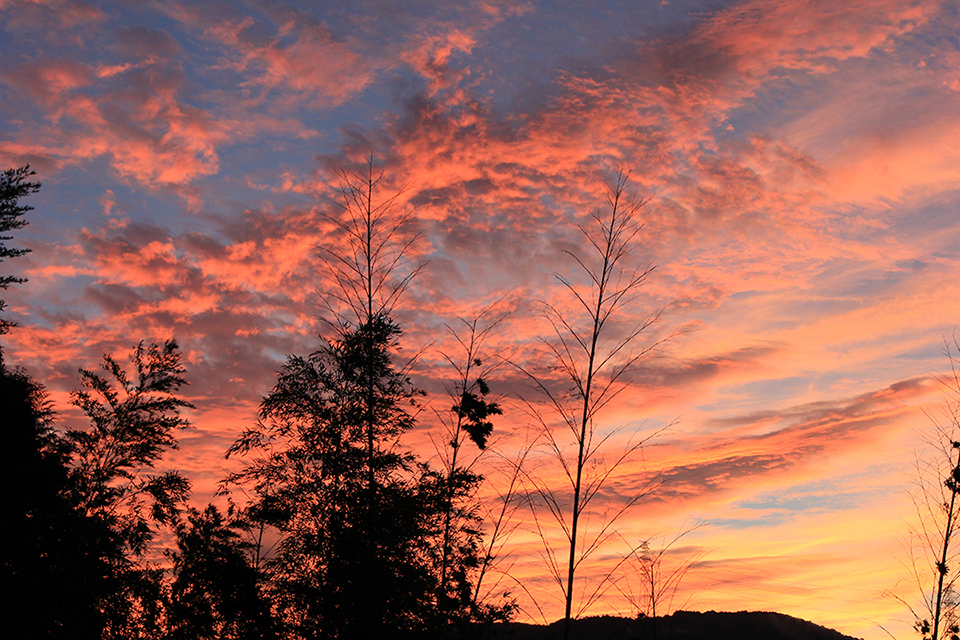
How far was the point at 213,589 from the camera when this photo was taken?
3419 centimetres

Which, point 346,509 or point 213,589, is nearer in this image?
point 346,509

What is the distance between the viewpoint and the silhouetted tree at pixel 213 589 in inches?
930

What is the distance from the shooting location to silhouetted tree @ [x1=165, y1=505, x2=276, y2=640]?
23.6m

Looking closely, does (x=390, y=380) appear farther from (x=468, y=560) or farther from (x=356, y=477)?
(x=468, y=560)

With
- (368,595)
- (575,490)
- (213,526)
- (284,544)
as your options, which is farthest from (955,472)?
(213,526)

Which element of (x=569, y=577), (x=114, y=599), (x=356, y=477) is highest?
(x=356, y=477)

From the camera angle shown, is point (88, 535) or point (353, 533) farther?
point (88, 535)

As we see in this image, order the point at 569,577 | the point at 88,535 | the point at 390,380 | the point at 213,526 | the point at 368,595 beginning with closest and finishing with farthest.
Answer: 1. the point at 569,577
2. the point at 368,595
3. the point at 390,380
4. the point at 88,535
5. the point at 213,526

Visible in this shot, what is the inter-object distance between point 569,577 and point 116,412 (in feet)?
88.5

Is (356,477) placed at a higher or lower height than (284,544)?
higher

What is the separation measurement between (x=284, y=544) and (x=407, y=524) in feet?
13.0

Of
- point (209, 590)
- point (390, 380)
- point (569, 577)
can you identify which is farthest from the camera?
point (209, 590)

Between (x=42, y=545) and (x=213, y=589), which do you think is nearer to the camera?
(x=42, y=545)

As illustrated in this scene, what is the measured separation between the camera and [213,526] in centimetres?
4225
